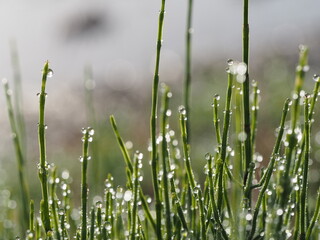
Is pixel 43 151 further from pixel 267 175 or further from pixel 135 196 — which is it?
pixel 267 175

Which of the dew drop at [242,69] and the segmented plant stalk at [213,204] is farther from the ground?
the dew drop at [242,69]

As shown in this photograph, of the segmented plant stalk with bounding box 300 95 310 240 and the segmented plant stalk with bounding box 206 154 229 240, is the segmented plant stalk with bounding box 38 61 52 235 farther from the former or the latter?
the segmented plant stalk with bounding box 300 95 310 240

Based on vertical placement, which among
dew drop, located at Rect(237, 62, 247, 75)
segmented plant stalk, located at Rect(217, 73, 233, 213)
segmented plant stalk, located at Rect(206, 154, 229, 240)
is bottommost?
segmented plant stalk, located at Rect(206, 154, 229, 240)

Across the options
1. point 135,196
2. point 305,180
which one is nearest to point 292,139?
point 305,180

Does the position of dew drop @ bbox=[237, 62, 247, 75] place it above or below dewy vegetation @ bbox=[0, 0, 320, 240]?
above

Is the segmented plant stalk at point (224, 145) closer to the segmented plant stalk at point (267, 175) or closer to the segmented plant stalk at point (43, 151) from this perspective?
the segmented plant stalk at point (267, 175)

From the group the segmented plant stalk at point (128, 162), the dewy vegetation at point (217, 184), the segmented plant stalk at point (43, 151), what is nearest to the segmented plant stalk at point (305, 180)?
the dewy vegetation at point (217, 184)

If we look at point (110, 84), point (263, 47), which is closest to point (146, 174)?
point (110, 84)

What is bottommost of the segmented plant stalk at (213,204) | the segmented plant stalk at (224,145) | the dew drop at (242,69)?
the segmented plant stalk at (213,204)

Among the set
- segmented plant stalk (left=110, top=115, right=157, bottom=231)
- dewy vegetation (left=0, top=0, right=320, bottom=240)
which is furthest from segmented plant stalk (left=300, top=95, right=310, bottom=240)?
segmented plant stalk (left=110, top=115, right=157, bottom=231)

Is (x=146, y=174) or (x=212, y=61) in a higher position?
(x=212, y=61)

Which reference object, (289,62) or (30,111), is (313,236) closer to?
(289,62)
